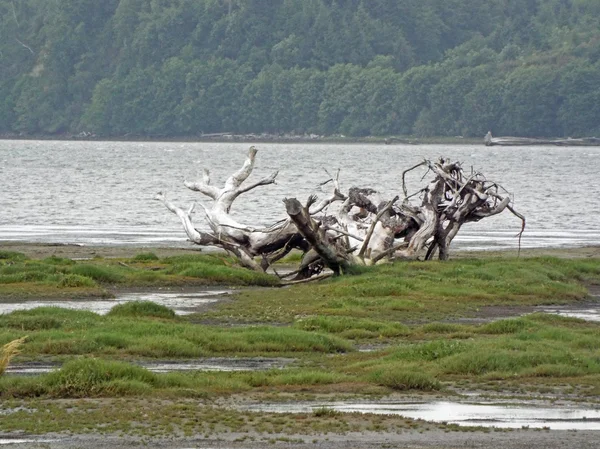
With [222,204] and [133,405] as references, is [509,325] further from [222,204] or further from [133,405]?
[222,204]

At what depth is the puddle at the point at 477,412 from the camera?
15.8m

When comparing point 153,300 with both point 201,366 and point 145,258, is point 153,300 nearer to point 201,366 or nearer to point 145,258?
point 145,258

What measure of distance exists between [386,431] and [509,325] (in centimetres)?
773

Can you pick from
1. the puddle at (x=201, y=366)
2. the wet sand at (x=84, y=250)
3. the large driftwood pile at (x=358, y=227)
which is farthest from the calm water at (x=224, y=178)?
the puddle at (x=201, y=366)

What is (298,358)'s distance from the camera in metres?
20.5

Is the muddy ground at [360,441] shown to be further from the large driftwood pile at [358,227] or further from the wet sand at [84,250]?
the wet sand at [84,250]

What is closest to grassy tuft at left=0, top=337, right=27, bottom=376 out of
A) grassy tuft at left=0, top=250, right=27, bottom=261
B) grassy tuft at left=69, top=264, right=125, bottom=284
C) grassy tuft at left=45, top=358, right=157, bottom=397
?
grassy tuft at left=45, top=358, right=157, bottom=397

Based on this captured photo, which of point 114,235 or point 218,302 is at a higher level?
point 218,302

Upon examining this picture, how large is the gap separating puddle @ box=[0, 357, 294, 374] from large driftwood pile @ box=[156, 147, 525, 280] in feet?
32.9

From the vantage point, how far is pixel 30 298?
2745cm

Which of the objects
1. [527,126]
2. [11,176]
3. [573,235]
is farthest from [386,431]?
[527,126]

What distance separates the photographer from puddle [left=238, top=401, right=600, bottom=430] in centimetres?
1584

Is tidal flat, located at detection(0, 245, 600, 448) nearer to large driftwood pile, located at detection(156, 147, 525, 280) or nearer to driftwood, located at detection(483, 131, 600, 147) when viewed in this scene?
large driftwood pile, located at detection(156, 147, 525, 280)

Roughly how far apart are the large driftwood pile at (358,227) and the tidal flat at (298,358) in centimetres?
91
